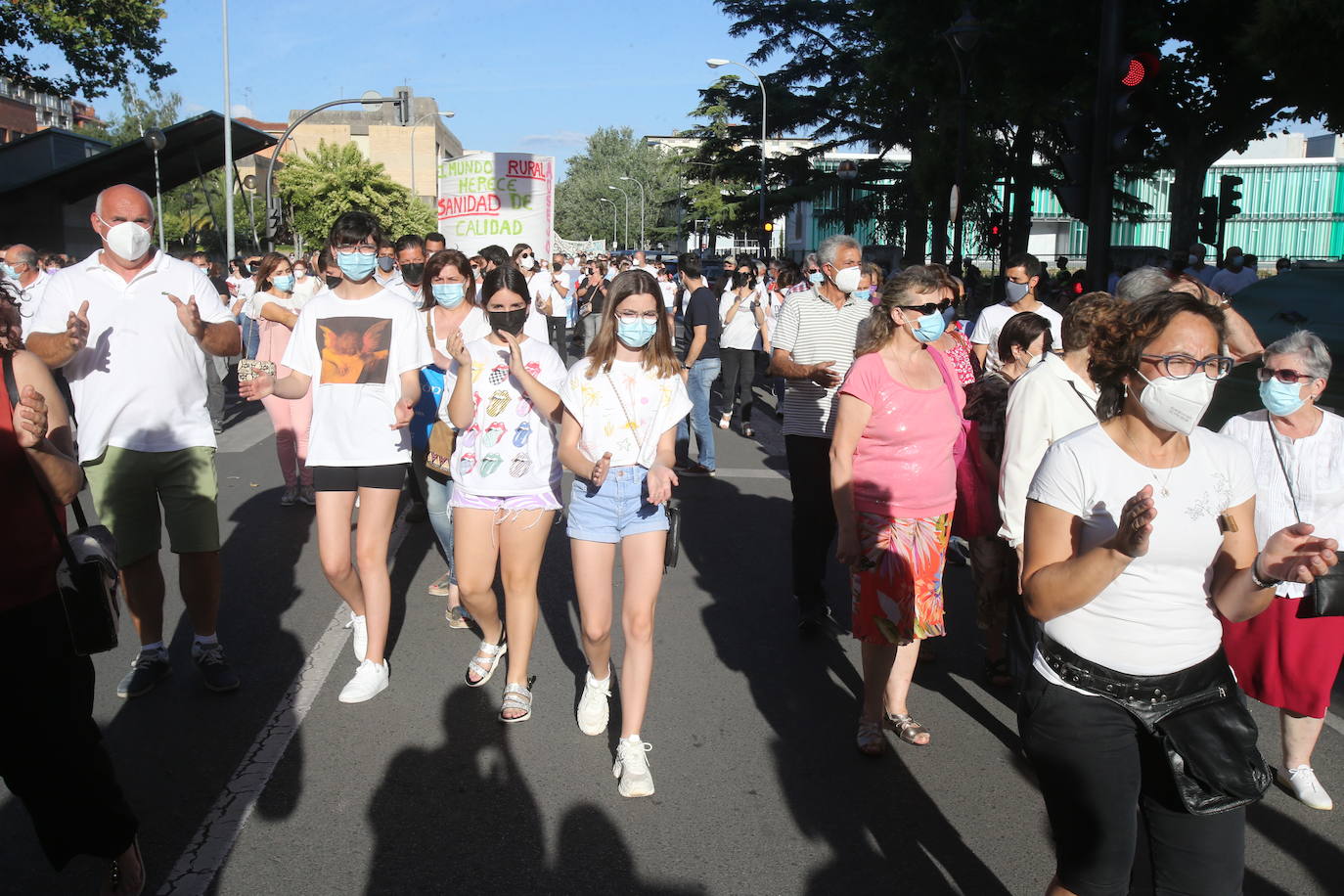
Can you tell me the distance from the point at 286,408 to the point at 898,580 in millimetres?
5599

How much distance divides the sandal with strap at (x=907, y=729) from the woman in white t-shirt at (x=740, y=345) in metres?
8.32

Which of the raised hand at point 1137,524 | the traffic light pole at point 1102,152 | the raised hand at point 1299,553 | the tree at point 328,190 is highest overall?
the tree at point 328,190

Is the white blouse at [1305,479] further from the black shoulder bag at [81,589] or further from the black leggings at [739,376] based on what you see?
the black leggings at [739,376]

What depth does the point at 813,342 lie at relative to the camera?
20.1 ft

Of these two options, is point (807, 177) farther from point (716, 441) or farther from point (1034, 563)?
point (1034, 563)

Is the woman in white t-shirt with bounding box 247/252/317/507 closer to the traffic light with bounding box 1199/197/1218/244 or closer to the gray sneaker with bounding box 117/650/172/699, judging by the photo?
the gray sneaker with bounding box 117/650/172/699

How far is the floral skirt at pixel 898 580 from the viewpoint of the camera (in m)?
4.29

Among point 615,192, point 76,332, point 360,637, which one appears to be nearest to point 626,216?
point 615,192

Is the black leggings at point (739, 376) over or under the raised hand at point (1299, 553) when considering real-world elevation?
under

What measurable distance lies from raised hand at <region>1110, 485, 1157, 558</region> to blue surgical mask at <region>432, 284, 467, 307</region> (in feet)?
12.8

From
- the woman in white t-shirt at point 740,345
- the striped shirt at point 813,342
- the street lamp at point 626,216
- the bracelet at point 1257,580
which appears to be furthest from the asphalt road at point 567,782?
the street lamp at point 626,216

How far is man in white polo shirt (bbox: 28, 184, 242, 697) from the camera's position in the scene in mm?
4531

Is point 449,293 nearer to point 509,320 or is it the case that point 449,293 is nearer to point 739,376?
point 509,320

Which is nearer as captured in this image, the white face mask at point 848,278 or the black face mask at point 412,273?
the white face mask at point 848,278
